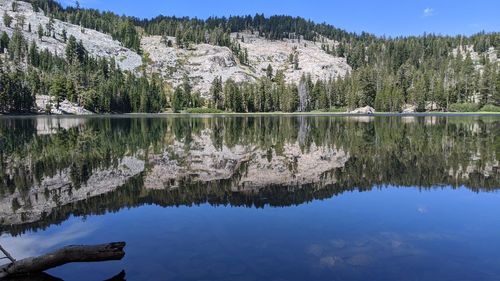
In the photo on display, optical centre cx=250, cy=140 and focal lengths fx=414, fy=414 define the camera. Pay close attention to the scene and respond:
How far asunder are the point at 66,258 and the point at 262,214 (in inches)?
372

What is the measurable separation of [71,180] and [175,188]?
7.09 metres

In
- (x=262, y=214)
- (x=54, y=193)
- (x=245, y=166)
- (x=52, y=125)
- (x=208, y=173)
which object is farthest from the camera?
(x=52, y=125)

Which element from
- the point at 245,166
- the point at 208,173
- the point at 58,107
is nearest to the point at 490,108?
the point at 58,107

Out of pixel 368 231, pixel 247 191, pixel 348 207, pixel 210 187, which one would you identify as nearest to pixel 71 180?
pixel 210 187

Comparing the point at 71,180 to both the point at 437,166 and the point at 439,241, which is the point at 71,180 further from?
the point at 437,166

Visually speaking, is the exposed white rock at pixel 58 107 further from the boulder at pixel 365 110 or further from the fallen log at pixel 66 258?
the fallen log at pixel 66 258

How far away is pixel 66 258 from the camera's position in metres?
11.1

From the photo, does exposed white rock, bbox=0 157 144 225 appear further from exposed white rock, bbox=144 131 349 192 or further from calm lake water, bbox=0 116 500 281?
exposed white rock, bbox=144 131 349 192

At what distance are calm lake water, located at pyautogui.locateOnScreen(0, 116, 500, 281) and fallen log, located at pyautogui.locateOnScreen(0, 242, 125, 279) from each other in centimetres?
78

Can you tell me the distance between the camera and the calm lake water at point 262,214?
12617 millimetres

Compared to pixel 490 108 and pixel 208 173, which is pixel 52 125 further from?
pixel 490 108

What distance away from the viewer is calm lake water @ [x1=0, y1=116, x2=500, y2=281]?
12617 mm

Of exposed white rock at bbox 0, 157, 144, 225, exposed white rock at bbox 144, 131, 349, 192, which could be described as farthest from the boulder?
exposed white rock at bbox 0, 157, 144, 225

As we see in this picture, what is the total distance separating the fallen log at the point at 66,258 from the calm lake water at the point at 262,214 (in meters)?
0.78
